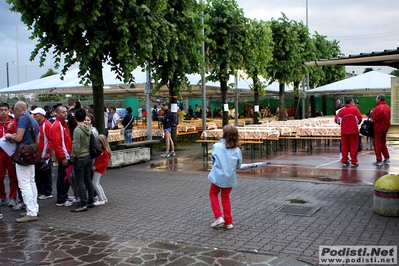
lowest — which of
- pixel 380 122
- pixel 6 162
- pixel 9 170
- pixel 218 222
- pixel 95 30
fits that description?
pixel 218 222

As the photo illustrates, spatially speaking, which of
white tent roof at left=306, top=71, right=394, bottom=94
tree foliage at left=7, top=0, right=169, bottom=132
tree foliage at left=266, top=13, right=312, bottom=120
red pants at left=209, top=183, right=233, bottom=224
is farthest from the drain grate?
white tent roof at left=306, top=71, right=394, bottom=94

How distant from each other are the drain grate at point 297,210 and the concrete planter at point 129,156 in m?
6.45

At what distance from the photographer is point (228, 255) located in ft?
18.5

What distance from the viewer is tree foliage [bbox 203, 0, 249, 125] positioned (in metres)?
18.0

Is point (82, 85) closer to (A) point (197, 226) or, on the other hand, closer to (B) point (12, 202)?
(B) point (12, 202)

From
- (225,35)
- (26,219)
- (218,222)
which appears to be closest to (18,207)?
(26,219)

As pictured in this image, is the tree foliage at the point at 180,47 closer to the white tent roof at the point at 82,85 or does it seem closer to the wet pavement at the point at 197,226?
the white tent roof at the point at 82,85

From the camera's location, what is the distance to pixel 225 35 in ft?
59.3

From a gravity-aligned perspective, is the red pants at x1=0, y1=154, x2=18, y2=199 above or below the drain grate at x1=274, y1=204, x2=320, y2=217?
above

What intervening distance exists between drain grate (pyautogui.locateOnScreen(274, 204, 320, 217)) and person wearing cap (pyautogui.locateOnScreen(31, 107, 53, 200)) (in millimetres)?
4600

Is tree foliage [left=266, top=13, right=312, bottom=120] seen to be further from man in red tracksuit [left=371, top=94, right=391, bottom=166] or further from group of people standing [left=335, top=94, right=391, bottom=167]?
man in red tracksuit [left=371, top=94, right=391, bottom=166]

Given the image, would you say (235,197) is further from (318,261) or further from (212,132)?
(212,132)

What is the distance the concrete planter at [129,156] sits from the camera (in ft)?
43.3

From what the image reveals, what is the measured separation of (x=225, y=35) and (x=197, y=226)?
487 inches
